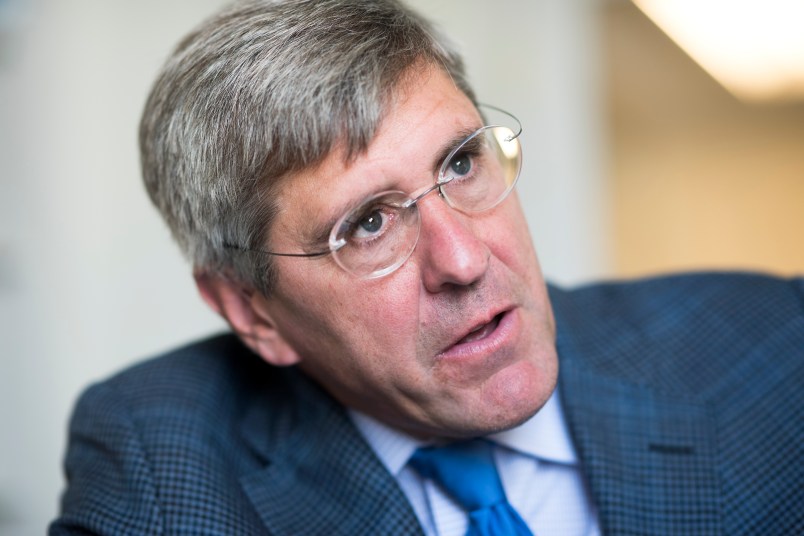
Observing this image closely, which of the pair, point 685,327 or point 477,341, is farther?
point 685,327

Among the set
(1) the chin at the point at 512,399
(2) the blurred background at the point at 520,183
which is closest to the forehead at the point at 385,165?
(1) the chin at the point at 512,399

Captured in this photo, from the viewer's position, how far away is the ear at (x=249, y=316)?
1678 mm

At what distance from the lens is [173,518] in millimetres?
1587

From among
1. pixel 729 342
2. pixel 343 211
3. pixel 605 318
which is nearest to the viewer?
pixel 343 211

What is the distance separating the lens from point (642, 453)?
5.37ft

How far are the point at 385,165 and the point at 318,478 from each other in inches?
26.4

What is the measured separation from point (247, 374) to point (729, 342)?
40.1 inches

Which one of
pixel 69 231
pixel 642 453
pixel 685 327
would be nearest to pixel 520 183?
pixel 69 231

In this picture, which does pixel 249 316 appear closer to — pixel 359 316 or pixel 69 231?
pixel 359 316

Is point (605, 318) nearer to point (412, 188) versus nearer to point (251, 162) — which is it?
point (412, 188)

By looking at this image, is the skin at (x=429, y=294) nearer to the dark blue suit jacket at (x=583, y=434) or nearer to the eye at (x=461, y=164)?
the eye at (x=461, y=164)

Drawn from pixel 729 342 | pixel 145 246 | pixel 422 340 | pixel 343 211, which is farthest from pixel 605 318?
Result: pixel 145 246

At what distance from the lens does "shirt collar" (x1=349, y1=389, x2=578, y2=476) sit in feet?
5.40

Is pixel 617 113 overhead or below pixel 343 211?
below
